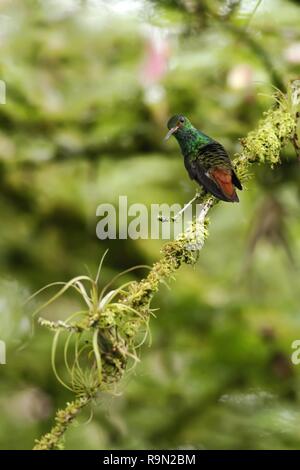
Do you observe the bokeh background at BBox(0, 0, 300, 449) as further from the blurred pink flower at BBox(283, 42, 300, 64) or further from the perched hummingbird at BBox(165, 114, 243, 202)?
the perched hummingbird at BBox(165, 114, 243, 202)

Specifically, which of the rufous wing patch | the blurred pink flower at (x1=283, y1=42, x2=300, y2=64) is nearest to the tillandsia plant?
the rufous wing patch

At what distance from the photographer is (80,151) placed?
5.55 ft

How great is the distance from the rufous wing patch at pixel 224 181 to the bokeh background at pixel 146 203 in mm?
657

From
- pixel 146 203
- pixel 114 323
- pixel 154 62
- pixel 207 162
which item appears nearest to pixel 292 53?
pixel 154 62

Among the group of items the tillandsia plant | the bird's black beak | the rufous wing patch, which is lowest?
the tillandsia plant

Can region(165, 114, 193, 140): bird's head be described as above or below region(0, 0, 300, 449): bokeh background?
below

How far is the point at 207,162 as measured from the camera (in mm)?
721

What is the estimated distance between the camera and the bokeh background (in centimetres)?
154

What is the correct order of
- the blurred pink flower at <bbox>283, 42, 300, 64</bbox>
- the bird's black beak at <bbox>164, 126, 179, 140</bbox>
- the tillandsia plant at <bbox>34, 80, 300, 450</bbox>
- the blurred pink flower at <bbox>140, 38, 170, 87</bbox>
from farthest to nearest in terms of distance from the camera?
1. the blurred pink flower at <bbox>140, 38, 170, 87</bbox>
2. the blurred pink flower at <bbox>283, 42, 300, 64</bbox>
3. the bird's black beak at <bbox>164, 126, 179, 140</bbox>
4. the tillandsia plant at <bbox>34, 80, 300, 450</bbox>

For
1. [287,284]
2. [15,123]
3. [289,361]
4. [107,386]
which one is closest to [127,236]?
[15,123]

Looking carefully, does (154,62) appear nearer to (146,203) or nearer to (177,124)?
(146,203)

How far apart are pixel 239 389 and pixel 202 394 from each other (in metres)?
0.11

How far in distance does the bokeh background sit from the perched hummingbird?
0.56 metres

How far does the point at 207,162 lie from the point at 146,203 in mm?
1230
